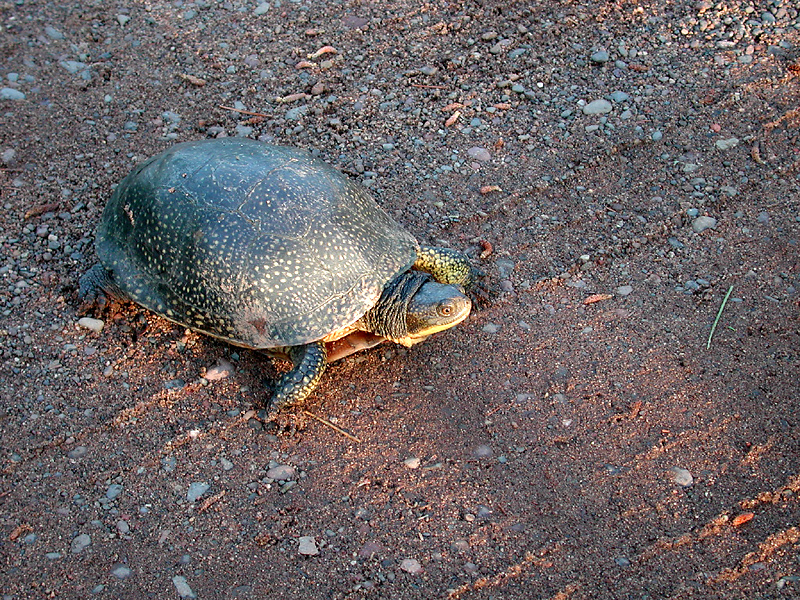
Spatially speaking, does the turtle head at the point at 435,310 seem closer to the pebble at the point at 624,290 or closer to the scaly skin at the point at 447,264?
the scaly skin at the point at 447,264

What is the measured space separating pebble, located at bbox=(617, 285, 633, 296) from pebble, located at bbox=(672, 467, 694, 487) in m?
1.26

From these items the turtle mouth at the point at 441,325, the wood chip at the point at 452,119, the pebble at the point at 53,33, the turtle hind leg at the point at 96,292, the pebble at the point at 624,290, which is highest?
the pebble at the point at 53,33

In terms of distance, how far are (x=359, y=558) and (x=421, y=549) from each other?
30cm

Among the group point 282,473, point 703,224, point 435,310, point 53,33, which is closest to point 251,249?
point 435,310

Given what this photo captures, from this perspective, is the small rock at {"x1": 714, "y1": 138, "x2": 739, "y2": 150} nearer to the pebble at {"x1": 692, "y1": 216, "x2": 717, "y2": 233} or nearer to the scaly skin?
the pebble at {"x1": 692, "y1": 216, "x2": 717, "y2": 233}

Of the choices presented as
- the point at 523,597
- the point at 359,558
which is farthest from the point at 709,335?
the point at 359,558

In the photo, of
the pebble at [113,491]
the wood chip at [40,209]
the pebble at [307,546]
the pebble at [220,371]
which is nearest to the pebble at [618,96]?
the pebble at [220,371]

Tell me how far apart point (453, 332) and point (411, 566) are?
1.54 m

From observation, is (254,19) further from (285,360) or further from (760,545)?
(760,545)

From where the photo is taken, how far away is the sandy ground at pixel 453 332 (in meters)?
3.43

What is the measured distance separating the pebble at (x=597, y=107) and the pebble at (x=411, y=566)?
147 inches

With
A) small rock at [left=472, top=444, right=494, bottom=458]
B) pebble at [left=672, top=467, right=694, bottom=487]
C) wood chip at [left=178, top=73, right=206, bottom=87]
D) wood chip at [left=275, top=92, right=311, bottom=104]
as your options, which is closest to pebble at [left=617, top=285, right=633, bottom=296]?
pebble at [left=672, top=467, right=694, bottom=487]

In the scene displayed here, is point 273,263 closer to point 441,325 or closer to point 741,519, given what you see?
point 441,325

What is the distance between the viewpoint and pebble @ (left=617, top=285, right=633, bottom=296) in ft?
15.0
